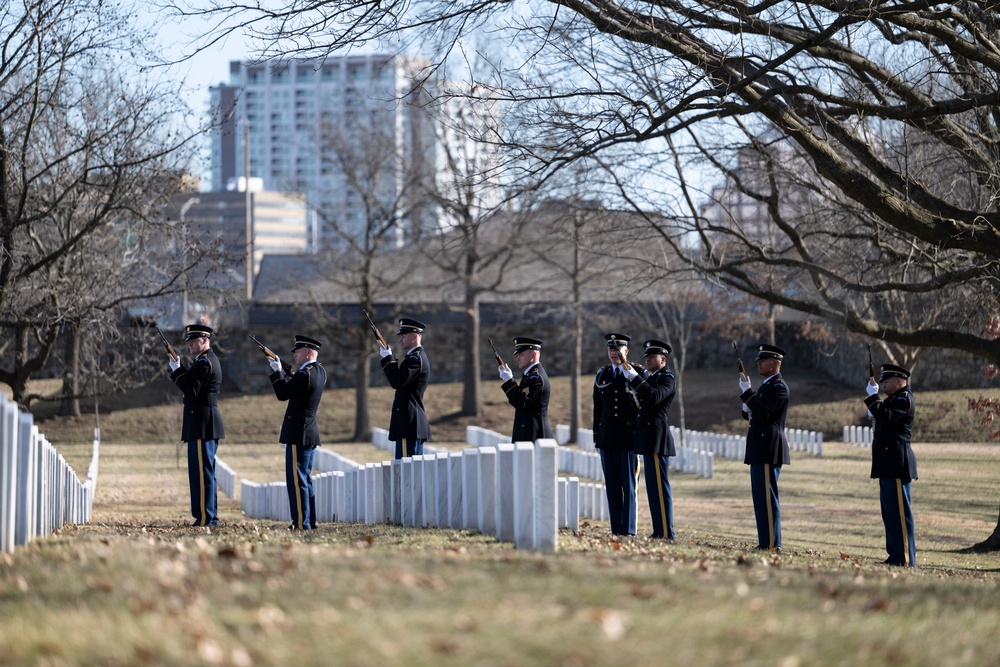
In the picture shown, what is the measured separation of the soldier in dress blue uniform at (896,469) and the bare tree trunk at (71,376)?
31.9 ft

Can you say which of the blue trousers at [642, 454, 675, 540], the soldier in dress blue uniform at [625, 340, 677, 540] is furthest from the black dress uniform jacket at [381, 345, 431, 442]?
the blue trousers at [642, 454, 675, 540]

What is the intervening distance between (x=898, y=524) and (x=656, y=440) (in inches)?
90.4

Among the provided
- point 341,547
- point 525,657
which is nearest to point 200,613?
point 525,657

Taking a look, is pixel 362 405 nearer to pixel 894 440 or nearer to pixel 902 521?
pixel 894 440

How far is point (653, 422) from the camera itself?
10.8 metres

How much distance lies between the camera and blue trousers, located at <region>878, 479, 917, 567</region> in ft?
33.6

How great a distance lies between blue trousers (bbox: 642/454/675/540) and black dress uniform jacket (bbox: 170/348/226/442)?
14.0ft

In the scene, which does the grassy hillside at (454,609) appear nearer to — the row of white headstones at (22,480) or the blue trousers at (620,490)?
the row of white headstones at (22,480)

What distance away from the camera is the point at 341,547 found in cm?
686

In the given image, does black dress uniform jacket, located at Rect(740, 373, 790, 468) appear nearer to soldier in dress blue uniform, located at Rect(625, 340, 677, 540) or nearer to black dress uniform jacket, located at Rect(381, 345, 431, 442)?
soldier in dress blue uniform, located at Rect(625, 340, 677, 540)

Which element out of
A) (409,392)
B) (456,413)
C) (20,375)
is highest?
(20,375)

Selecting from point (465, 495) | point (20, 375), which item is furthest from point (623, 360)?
point (20, 375)

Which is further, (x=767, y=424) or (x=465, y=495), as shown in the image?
(x=767, y=424)

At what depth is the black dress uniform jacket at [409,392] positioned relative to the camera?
1136 centimetres
